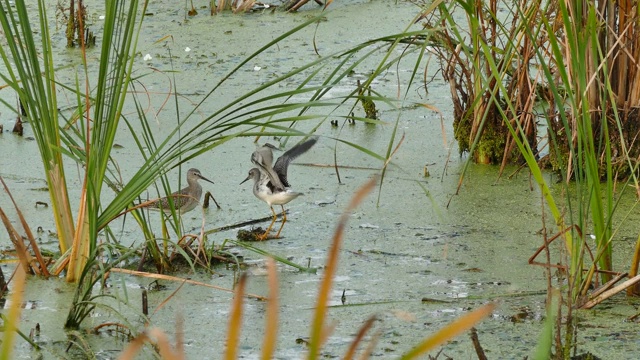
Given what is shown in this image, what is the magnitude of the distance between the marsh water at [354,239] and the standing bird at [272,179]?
110mm

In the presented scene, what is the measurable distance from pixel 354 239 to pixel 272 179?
0.41 meters

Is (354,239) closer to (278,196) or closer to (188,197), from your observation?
(278,196)

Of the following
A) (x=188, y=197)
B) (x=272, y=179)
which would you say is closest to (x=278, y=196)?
(x=272, y=179)

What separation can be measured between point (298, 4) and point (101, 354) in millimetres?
4422

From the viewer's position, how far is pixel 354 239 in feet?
11.6

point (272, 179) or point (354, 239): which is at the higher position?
point (272, 179)

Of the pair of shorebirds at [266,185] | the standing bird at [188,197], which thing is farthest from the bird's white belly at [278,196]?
the standing bird at [188,197]

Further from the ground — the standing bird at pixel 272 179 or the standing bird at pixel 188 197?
the standing bird at pixel 272 179

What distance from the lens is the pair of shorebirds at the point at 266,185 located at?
3.68 m

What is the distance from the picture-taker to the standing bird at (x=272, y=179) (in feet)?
12.1

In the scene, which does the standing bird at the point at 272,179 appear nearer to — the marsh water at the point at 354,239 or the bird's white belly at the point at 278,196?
the bird's white belly at the point at 278,196

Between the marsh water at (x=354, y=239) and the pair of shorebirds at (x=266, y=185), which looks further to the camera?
the pair of shorebirds at (x=266, y=185)

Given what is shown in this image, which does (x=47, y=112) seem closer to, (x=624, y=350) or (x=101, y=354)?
(x=101, y=354)

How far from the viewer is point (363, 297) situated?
9.52 ft
